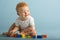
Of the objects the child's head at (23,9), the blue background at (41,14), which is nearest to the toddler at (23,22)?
the child's head at (23,9)

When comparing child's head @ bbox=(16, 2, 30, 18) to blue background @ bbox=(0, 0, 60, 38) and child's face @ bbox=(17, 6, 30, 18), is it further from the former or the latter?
blue background @ bbox=(0, 0, 60, 38)

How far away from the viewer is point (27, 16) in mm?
1223

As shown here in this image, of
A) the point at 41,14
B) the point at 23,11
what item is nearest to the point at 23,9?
the point at 23,11

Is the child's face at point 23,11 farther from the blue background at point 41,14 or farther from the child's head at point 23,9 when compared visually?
the blue background at point 41,14

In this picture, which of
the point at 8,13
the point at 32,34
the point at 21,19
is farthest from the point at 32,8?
the point at 32,34

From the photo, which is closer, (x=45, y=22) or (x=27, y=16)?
(x=27, y=16)

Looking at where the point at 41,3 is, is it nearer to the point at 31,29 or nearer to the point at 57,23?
the point at 57,23

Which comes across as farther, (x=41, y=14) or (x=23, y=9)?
(x=41, y=14)

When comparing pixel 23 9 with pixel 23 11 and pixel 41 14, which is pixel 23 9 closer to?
pixel 23 11

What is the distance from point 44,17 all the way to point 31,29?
18.4 inches

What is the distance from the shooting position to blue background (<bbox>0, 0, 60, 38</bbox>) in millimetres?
1598

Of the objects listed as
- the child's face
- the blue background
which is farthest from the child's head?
the blue background

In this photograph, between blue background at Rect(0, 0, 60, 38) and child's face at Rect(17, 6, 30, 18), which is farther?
blue background at Rect(0, 0, 60, 38)

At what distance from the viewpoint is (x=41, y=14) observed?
1.63 m
